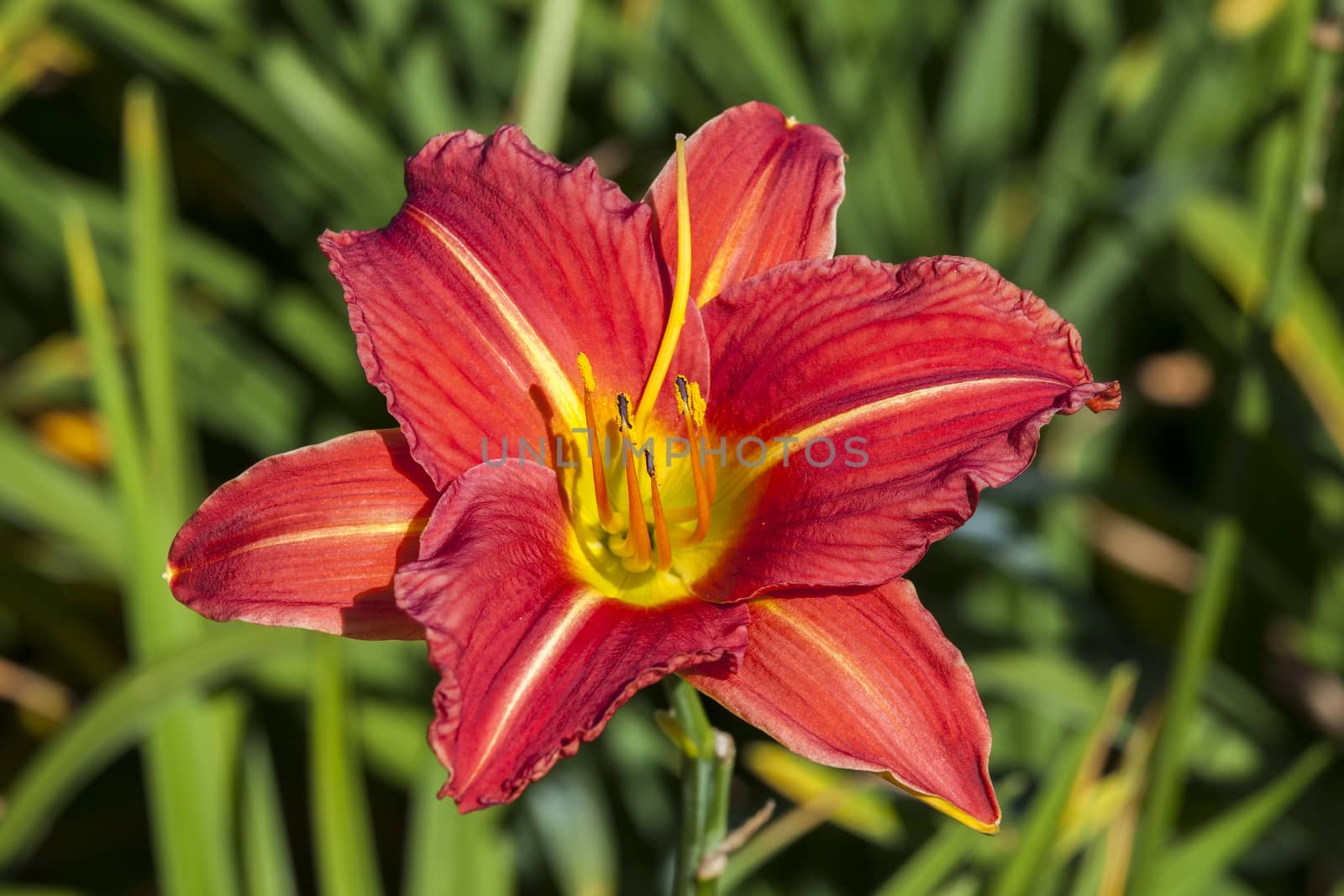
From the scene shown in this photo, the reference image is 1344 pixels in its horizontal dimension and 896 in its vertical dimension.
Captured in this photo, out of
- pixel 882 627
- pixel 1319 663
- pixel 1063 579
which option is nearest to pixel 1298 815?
pixel 1319 663

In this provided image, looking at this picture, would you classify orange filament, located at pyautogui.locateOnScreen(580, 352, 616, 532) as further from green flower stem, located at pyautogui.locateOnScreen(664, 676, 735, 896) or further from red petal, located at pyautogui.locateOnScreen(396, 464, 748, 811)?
green flower stem, located at pyautogui.locateOnScreen(664, 676, 735, 896)

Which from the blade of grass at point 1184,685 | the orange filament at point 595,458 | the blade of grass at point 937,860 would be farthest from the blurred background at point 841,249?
the orange filament at point 595,458

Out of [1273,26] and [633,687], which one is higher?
[1273,26]

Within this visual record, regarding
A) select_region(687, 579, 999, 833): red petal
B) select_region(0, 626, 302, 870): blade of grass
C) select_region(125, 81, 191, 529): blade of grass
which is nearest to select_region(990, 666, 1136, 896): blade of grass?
select_region(687, 579, 999, 833): red petal

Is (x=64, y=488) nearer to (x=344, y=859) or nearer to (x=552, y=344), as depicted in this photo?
(x=344, y=859)

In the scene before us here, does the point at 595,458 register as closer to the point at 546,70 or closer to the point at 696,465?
the point at 696,465

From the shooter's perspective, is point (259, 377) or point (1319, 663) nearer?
point (1319, 663)

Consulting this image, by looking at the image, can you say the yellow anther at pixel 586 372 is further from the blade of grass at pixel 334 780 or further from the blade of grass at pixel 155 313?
the blade of grass at pixel 155 313
